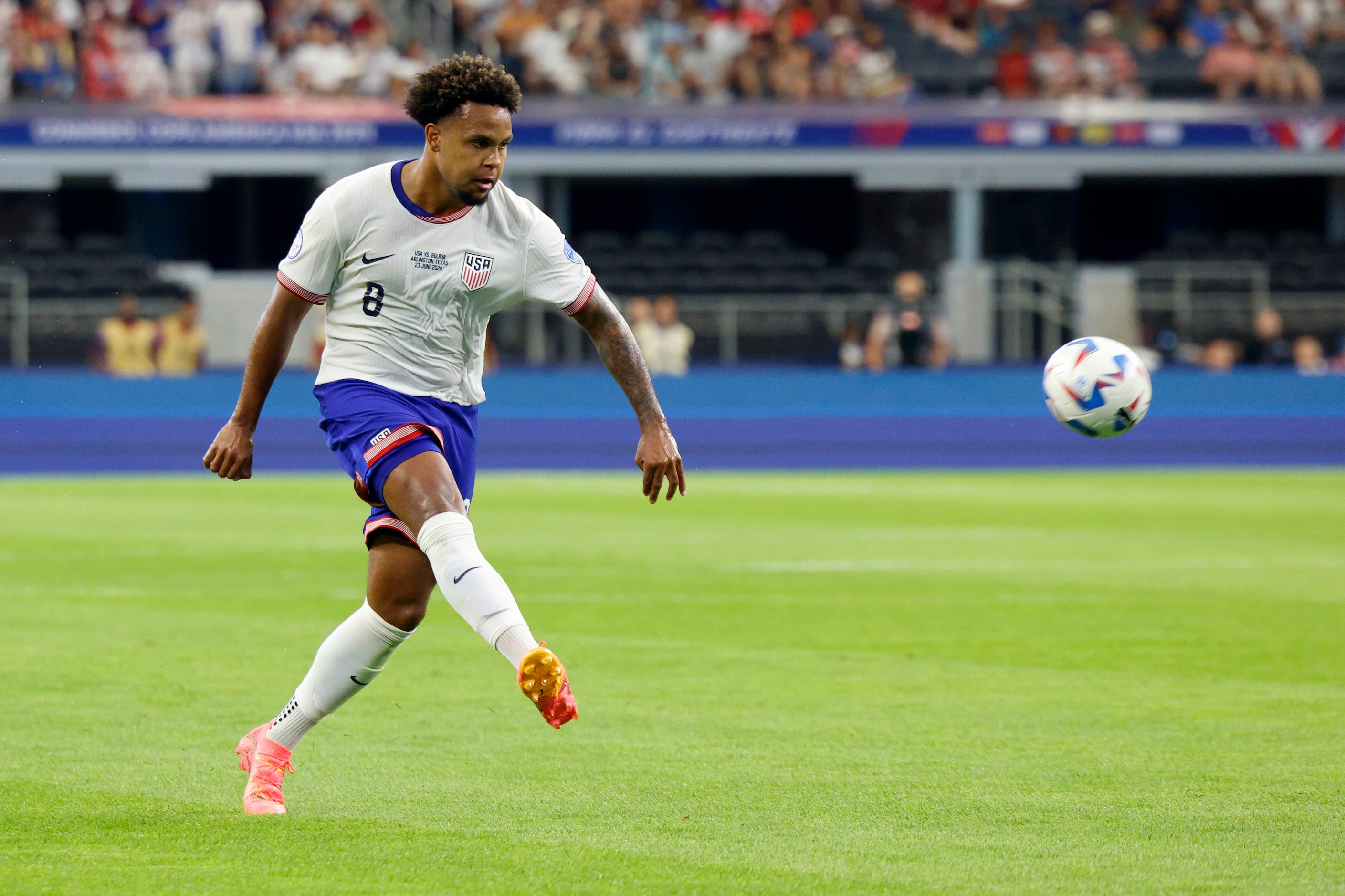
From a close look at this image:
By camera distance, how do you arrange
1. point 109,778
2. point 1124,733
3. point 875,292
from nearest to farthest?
point 109,778
point 1124,733
point 875,292

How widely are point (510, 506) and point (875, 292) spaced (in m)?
9.83

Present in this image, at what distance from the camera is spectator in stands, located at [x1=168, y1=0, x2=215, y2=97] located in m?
25.2

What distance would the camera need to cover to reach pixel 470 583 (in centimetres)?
483

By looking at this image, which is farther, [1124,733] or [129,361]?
[129,361]

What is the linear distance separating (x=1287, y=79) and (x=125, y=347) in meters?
16.6

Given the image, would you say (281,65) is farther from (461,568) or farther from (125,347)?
(461,568)

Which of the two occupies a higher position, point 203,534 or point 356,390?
point 356,390

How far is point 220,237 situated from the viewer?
1091 inches

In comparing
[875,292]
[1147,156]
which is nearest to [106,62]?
[875,292]

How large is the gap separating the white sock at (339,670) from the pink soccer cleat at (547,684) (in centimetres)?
72

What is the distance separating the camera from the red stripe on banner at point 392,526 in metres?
5.13

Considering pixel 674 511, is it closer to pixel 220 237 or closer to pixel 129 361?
pixel 129 361

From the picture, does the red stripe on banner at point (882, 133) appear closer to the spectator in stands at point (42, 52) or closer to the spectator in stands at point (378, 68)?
the spectator in stands at point (378, 68)

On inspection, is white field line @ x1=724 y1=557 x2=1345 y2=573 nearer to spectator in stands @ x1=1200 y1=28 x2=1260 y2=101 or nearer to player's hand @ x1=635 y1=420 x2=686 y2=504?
player's hand @ x1=635 y1=420 x2=686 y2=504
